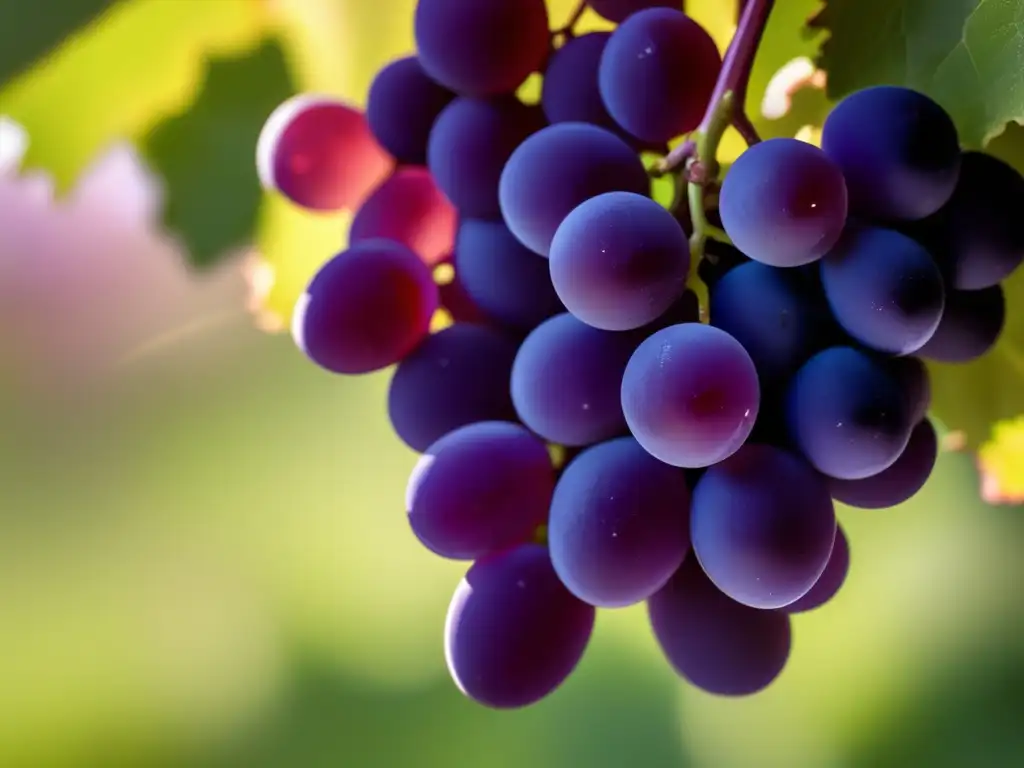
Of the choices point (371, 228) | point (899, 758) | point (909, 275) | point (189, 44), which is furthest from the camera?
point (899, 758)

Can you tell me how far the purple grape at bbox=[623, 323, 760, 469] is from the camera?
327mm

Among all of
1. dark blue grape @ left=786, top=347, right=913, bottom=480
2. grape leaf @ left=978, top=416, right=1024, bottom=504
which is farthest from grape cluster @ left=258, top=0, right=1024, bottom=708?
grape leaf @ left=978, top=416, right=1024, bottom=504

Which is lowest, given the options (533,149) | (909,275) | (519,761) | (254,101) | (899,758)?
(899,758)

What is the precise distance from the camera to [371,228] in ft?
1.68

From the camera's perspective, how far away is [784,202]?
337 mm

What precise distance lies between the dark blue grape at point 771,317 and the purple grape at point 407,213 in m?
0.19

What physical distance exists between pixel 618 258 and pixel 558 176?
62 millimetres

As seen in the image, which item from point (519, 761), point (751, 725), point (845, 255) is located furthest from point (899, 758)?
point (845, 255)

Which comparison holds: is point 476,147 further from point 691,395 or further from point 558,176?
point 691,395

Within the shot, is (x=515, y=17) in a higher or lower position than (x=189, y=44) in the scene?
lower

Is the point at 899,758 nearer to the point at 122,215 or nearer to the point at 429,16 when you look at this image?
the point at 429,16

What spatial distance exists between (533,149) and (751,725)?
0.76m

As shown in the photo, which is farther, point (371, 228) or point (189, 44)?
point (189, 44)

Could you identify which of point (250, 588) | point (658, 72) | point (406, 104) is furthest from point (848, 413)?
point (250, 588)
